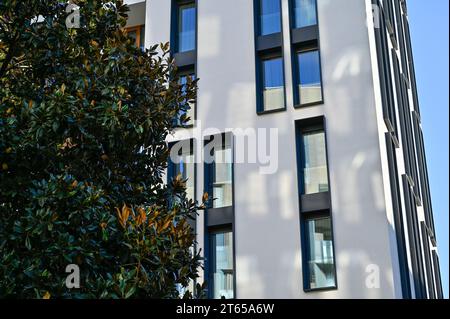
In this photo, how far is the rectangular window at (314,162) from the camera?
21.3m

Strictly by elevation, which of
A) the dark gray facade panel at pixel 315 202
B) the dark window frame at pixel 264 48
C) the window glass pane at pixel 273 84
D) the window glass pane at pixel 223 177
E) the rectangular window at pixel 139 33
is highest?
the rectangular window at pixel 139 33

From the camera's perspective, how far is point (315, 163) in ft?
71.2

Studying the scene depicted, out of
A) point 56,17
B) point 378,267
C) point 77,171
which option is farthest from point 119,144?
point 378,267

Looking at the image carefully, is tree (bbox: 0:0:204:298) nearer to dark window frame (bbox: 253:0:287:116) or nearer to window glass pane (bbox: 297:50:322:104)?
window glass pane (bbox: 297:50:322:104)

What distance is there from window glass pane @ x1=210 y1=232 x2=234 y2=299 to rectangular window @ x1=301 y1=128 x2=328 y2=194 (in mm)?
2514

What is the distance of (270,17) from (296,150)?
4.62m

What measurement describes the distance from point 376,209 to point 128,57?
10.5 meters

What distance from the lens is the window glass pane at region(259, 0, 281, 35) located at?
23.8 m

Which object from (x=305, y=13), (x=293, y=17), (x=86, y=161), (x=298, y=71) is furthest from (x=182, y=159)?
(x=86, y=161)

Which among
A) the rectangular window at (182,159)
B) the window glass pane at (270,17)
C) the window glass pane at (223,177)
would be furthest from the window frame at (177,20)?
the window glass pane at (223,177)

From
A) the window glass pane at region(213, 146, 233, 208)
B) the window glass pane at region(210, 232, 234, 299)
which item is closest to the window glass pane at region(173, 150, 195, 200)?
the window glass pane at region(213, 146, 233, 208)

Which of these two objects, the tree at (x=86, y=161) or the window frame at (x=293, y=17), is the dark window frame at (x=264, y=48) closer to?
the window frame at (x=293, y=17)

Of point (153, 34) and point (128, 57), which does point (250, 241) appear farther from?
point (128, 57)

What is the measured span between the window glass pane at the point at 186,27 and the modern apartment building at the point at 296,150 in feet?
0.15
